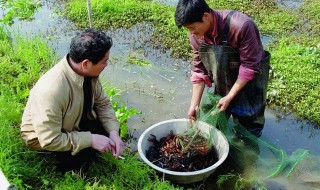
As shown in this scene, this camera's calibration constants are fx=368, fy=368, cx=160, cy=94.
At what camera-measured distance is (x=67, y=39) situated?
7.00 meters

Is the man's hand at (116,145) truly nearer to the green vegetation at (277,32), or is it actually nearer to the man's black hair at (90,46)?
the man's black hair at (90,46)

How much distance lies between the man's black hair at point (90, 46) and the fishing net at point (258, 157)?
1541 millimetres

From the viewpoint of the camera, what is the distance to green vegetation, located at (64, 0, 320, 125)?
531 centimetres

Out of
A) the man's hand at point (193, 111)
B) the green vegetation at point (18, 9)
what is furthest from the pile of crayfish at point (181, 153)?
the green vegetation at point (18, 9)

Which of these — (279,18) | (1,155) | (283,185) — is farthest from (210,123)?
(279,18)

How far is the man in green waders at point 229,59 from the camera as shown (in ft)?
11.2

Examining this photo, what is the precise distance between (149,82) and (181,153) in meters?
2.02

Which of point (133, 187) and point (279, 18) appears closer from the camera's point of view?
point (133, 187)

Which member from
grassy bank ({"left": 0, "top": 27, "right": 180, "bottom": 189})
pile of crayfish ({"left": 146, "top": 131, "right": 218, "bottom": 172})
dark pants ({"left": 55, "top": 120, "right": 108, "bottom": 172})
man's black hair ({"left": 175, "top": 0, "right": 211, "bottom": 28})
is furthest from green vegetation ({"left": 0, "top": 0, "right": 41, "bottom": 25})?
man's black hair ({"left": 175, "top": 0, "right": 211, "bottom": 28})

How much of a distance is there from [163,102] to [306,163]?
7.12 feet

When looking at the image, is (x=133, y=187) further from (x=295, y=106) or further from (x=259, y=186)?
(x=295, y=106)

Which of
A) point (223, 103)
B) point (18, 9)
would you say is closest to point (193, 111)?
point (223, 103)

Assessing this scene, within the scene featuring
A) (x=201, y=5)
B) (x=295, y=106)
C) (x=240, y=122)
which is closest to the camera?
(x=201, y=5)

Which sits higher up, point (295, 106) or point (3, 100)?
point (3, 100)
